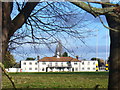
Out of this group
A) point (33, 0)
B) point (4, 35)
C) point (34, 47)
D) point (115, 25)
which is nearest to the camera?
point (115, 25)

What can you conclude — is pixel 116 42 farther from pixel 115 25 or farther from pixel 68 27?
pixel 68 27

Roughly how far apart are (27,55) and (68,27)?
1658 millimetres

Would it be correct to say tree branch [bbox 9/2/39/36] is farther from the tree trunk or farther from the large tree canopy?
the tree trunk

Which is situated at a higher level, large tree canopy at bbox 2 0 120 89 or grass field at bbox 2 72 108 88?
large tree canopy at bbox 2 0 120 89

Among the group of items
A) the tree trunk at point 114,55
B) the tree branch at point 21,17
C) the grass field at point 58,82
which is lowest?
the grass field at point 58,82

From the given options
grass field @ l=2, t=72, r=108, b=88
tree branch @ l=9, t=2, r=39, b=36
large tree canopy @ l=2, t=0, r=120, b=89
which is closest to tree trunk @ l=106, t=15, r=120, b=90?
large tree canopy @ l=2, t=0, r=120, b=89

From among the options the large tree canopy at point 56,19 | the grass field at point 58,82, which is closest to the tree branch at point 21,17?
the large tree canopy at point 56,19

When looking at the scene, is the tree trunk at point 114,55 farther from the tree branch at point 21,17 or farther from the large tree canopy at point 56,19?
the tree branch at point 21,17

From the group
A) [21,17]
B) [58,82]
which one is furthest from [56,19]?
[58,82]

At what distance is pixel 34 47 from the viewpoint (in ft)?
23.4

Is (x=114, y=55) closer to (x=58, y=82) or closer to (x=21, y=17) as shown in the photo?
(x=21, y=17)

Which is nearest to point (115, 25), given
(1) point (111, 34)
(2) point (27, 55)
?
(1) point (111, 34)

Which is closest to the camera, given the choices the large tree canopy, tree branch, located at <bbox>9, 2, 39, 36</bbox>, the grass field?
the large tree canopy

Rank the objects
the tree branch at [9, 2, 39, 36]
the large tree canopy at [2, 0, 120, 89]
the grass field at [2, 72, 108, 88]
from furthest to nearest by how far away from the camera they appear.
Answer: the grass field at [2, 72, 108, 88] → the tree branch at [9, 2, 39, 36] → the large tree canopy at [2, 0, 120, 89]
